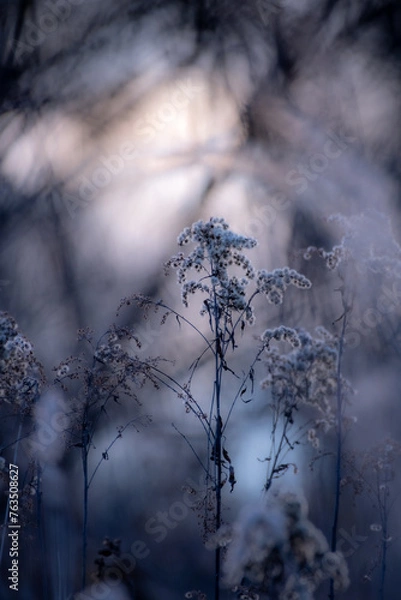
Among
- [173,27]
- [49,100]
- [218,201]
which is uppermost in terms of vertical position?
[173,27]

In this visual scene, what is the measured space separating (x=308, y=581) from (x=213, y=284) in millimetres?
1381

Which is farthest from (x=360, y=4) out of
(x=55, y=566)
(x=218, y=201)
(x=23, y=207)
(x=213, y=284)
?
(x=55, y=566)

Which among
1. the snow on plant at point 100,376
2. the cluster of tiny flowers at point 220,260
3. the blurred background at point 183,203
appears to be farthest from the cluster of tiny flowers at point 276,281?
the blurred background at point 183,203

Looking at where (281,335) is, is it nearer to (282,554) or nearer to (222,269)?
(222,269)

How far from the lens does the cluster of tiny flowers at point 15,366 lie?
2.90m

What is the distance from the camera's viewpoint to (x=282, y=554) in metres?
2.17

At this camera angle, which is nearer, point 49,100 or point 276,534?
point 276,534

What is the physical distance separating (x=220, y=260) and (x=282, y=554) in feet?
4.57

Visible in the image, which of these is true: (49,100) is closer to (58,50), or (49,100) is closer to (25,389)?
(58,50)

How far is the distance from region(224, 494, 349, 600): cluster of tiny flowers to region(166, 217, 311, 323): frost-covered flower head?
3.53ft

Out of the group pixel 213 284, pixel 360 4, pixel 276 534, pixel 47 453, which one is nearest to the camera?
pixel 276 534

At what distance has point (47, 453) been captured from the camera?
12.8 ft

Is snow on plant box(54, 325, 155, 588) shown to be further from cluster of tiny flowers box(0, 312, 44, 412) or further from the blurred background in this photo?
the blurred background

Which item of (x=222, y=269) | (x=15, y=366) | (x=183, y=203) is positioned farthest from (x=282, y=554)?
(x=183, y=203)
